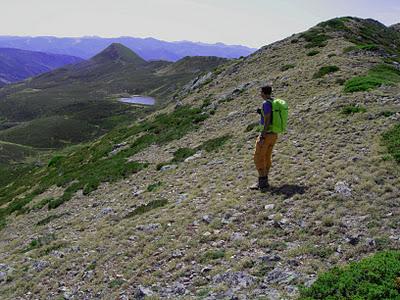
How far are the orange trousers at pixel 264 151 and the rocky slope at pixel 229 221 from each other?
1.03 m

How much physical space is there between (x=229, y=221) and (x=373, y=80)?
18123 mm

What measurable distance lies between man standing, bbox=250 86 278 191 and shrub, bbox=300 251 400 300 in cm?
674

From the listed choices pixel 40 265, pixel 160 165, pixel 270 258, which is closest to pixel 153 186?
pixel 160 165

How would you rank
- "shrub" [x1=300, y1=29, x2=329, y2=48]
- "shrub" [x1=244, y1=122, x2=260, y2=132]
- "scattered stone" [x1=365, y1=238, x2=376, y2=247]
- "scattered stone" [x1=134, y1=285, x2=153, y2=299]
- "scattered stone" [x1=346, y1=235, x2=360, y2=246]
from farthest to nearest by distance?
"shrub" [x1=300, y1=29, x2=329, y2=48] → "shrub" [x1=244, y1=122, x2=260, y2=132] → "scattered stone" [x1=134, y1=285, x2=153, y2=299] → "scattered stone" [x1=346, y1=235, x2=360, y2=246] → "scattered stone" [x1=365, y1=238, x2=376, y2=247]


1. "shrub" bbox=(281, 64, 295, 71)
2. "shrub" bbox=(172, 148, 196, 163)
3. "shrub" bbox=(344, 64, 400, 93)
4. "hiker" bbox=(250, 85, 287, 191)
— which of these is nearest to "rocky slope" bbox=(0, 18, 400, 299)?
"shrub" bbox=(172, 148, 196, 163)

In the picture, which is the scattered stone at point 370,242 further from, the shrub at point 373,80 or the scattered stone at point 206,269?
the shrub at point 373,80

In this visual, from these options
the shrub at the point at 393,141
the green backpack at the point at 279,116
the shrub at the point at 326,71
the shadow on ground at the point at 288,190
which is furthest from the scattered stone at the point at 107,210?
the shrub at the point at 326,71

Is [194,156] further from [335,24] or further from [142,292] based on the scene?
[335,24]

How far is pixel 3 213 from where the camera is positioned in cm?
3158

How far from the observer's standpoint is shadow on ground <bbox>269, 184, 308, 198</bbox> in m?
15.4

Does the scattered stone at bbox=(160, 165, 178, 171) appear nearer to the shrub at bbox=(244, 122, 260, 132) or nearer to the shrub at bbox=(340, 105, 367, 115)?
the shrub at bbox=(244, 122, 260, 132)

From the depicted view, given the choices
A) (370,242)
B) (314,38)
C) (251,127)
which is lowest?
(370,242)

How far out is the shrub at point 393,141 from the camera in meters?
16.0

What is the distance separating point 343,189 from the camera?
47.5ft
